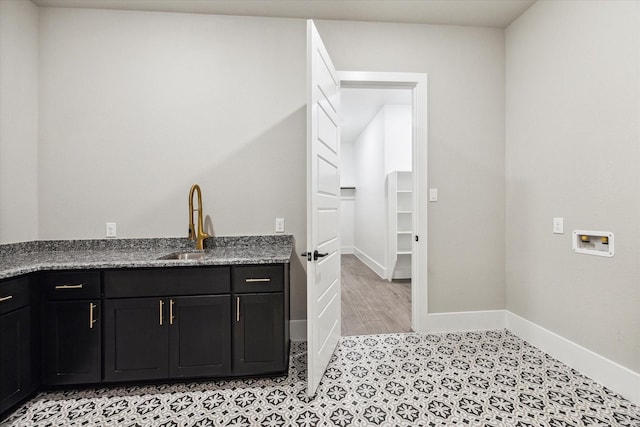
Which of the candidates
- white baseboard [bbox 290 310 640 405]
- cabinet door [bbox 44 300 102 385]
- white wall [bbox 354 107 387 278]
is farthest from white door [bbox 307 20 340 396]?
white wall [bbox 354 107 387 278]

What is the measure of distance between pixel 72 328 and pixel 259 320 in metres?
1.20

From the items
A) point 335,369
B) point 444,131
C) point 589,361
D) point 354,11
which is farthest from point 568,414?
point 354,11

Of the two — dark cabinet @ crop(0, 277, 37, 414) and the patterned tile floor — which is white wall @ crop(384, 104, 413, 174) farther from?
dark cabinet @ crop(0, 277, 37, 414)

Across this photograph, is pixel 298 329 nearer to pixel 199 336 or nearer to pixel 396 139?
pixel 199 336

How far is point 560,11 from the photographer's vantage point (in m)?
2.28

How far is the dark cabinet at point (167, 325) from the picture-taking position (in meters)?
1.96

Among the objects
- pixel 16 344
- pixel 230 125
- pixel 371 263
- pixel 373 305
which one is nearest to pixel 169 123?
pixel 230 125

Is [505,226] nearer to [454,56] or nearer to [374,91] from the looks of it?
[454,56]

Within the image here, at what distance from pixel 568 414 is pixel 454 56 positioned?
9.46 feet

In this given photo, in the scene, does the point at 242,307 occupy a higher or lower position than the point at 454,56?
lower

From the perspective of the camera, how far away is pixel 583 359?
6.90 feet

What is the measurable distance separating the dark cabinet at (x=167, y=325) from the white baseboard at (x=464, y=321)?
6.08 feet

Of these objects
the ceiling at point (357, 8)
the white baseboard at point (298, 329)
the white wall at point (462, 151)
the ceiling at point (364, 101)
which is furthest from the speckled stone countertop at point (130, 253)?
the ceiling at point (364, 101)

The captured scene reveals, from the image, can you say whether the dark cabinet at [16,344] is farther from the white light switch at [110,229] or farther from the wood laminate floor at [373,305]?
the wood laminate floor at [373,305]
